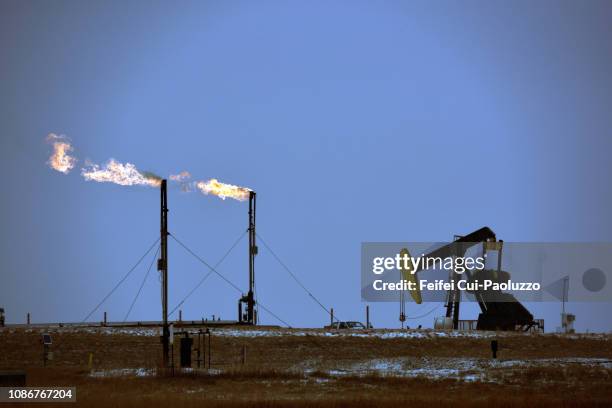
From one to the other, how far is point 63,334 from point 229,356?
400 inches

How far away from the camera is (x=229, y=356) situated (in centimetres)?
5641

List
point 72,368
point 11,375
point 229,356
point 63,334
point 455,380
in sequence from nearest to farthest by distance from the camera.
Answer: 1. point 11,375
2. point 455,380
3. point 72,368
4. point 229,356
5. point 63,334

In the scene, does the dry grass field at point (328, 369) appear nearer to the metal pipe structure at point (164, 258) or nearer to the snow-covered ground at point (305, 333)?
the snow-covered ground at point (305, 333)

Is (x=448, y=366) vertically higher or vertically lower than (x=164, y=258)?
lower

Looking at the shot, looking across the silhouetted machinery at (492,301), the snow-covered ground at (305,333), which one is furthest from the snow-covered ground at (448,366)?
the silhouetted machinery at (492,301)

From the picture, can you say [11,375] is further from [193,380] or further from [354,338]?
[354,338]

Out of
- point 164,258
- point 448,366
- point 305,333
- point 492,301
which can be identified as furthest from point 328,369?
point 492,301

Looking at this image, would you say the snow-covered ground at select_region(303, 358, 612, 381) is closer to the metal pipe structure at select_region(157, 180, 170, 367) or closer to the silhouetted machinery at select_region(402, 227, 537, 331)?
the metal pipe structure at select_region(157, 180, 170, 367)

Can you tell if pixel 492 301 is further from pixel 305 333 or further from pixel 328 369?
pixel 328 369

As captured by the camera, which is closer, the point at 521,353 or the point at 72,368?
the point at 72,368

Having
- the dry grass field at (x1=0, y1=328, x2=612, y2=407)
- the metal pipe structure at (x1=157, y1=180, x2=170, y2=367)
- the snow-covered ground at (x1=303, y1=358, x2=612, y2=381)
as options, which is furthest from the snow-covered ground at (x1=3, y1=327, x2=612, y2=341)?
the metal pipe structure at (x1=157, y1=180, x2=170, y2=367)

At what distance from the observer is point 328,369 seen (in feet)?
164

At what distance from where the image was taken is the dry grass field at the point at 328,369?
39625 millimetres

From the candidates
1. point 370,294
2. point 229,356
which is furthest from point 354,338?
point 370,294
